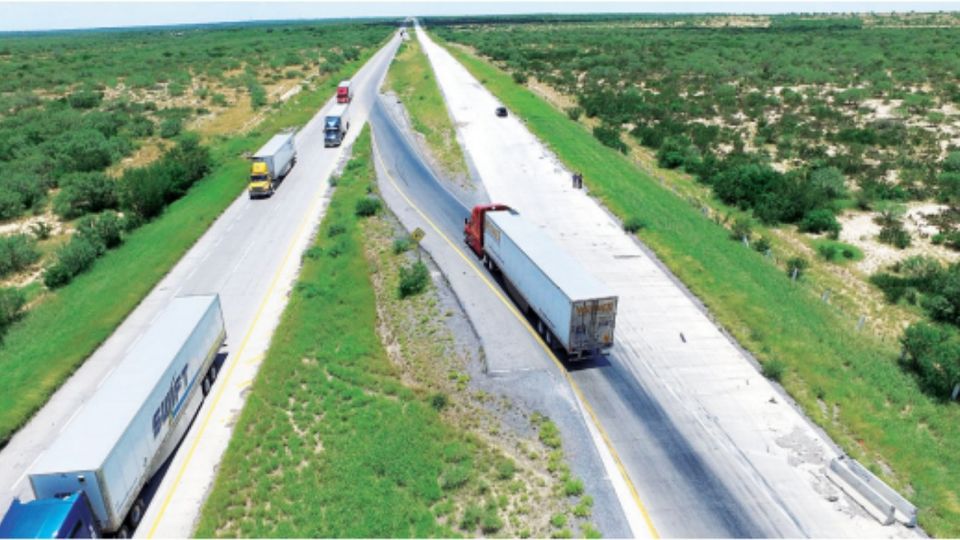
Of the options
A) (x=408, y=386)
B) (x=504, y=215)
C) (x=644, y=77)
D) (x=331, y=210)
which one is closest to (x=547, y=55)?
(x=644, y=77)

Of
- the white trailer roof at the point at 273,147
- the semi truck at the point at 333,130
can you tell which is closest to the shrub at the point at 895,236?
the white trailer roof at the point at 273,147

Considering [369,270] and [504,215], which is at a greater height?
[504,215]

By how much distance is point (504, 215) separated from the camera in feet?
121

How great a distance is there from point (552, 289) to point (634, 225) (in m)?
17.9

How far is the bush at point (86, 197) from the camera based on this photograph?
5169 centimetres

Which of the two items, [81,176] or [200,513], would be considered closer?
[200,513]

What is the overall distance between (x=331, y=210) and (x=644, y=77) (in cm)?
8504

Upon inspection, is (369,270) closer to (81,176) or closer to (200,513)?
(200,513)

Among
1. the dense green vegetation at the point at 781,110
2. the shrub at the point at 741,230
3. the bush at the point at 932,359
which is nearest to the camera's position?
the bush at the point at 932,359

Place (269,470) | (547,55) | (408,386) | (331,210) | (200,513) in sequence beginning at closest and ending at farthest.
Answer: (200,513) < (269,470) < (408,386) < (331,210) < (547,55)

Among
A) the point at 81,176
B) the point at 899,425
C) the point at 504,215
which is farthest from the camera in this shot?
the point at 81,176

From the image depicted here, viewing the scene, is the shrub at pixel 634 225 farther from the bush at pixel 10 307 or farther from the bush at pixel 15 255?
the bush at pixel 15 255

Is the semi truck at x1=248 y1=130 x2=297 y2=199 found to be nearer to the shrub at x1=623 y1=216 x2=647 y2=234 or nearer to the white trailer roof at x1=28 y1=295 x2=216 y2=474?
the white trailer roof at x1=28 y1=295 x2=216 y2=474

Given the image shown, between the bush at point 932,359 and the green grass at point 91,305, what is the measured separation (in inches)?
1571
